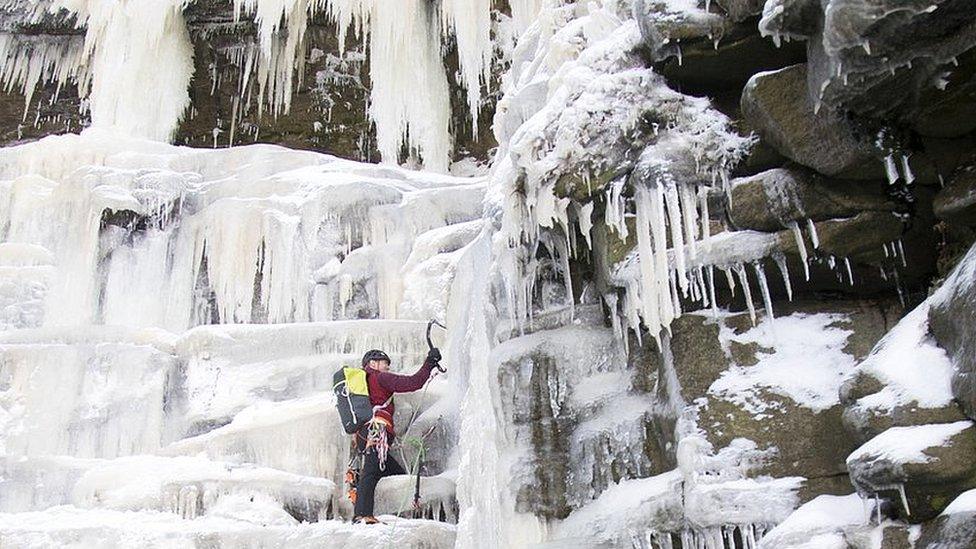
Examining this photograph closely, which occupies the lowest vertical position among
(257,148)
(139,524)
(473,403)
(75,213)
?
(139,524)

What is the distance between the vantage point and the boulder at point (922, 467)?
3.86 meters

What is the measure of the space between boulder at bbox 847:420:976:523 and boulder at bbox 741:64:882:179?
4.75 ft

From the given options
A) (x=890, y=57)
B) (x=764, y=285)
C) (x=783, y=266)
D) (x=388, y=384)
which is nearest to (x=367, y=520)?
(x=388, y=384)

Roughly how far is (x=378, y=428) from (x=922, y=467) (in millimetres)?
3926

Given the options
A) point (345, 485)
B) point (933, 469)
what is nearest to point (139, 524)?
point (345, 485)

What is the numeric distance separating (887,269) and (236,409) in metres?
5.35

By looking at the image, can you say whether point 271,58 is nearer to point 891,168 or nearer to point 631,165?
point 631,165

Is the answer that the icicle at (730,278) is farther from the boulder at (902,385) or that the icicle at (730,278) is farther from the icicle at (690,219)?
the boulder at (902,385)

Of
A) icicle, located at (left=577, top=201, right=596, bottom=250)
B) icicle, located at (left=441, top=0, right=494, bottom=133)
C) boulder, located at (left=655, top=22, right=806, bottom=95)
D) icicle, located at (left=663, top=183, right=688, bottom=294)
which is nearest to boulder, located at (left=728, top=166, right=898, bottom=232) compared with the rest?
icicle, located at (left=663, top=183, right=688, bottom=294)

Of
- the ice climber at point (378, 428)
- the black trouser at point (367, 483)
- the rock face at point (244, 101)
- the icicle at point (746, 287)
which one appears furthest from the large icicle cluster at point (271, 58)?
the icicle at point (746, 287)

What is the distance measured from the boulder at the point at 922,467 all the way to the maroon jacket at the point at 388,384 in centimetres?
363

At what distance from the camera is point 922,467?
12.7 feet

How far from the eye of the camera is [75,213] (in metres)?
10.7

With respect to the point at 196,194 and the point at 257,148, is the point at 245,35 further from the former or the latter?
the point at 196,194
